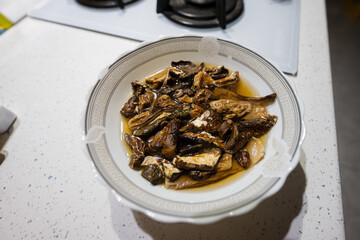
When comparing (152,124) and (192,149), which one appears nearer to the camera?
(192,149)

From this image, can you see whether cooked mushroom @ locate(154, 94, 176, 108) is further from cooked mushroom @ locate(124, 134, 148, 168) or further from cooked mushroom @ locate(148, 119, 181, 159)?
cooked mushroom @ locate(124, 134, 148, 168)

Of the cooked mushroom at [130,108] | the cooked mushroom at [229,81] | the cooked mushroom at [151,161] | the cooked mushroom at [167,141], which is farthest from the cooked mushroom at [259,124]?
the cooked mushroom at [130,108]

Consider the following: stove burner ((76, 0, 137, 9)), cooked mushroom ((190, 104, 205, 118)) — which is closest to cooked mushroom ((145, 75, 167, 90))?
cooked mushroom ((190, 104, 205, 118))

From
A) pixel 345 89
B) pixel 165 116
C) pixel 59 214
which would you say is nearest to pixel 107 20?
pixel 165 116

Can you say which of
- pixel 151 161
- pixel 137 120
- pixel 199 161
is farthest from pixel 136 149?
pixel 199 161

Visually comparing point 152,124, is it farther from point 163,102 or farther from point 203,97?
point 203,97

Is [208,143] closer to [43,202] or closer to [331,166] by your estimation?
[331,166]
